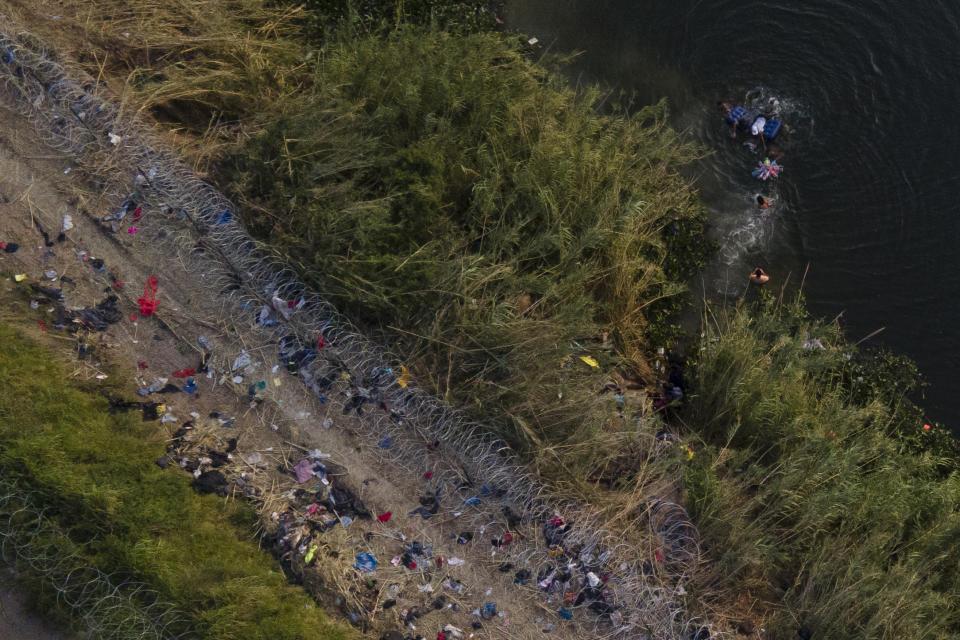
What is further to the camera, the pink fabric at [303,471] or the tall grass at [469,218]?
the tall grass at [469,218]

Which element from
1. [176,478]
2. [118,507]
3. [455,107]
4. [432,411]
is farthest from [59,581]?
[455,107]

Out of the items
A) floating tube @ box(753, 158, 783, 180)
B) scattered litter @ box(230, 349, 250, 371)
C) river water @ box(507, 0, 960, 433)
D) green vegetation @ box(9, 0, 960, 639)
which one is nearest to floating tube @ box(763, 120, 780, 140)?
river water @ box(507, 0, 960, 433)

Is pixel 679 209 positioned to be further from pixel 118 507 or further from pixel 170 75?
pixel 118 507

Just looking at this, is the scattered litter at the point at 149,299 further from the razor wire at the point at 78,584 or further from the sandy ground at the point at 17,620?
the sandy ground at the point at 17,620

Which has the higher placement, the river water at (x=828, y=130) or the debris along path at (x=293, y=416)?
the river water at (x=828, y=130)

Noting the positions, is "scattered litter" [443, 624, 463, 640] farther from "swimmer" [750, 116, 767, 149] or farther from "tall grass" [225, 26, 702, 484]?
"swimmer" [750, 116, 767, 149]

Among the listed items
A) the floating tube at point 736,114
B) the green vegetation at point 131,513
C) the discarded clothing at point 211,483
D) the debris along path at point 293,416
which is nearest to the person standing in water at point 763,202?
the floating tube at point 736,114

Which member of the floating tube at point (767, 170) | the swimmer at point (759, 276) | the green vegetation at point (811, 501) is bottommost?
the green vegetation at point (811, 501)
